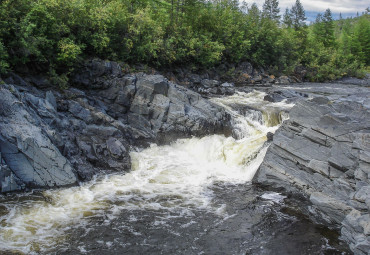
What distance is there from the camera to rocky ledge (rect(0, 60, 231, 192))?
16.6 m

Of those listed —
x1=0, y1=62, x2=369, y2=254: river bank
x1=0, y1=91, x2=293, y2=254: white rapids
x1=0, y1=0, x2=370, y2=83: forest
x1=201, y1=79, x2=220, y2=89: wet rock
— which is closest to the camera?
x1=0, y1=91, x2=293, y2=254: white rapids

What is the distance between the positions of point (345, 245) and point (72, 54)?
21955 millimetres

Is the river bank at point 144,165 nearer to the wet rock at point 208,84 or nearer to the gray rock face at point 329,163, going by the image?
the gray rock face at point 329,163

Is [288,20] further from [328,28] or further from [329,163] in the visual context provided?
[329,163]

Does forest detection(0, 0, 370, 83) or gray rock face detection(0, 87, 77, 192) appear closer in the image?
gray rock face detection(0, 87, 77, 192)

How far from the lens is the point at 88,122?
22094 millimetres

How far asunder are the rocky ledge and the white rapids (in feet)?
3.29

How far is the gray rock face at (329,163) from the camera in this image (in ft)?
43.9

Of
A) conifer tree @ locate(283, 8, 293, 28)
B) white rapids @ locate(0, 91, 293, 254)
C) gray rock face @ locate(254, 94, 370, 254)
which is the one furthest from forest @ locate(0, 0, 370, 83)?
gray rock face @ locate(254, 94, 370, 254)

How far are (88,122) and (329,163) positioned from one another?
15677 millimetres

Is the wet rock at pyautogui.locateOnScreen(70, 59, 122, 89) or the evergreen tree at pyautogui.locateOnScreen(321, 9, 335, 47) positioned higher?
the evergreen tree at pyautogui.locateOnScreen(321, 9, 335, 47)

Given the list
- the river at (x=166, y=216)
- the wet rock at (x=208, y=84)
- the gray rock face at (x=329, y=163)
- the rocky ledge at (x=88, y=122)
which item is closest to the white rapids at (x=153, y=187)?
the river at (x=166, y=216)

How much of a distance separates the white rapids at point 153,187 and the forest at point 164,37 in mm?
9793

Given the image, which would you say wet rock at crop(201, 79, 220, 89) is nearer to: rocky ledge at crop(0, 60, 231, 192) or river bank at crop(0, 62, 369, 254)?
river bank at crop(0, 62, 369, 254)
